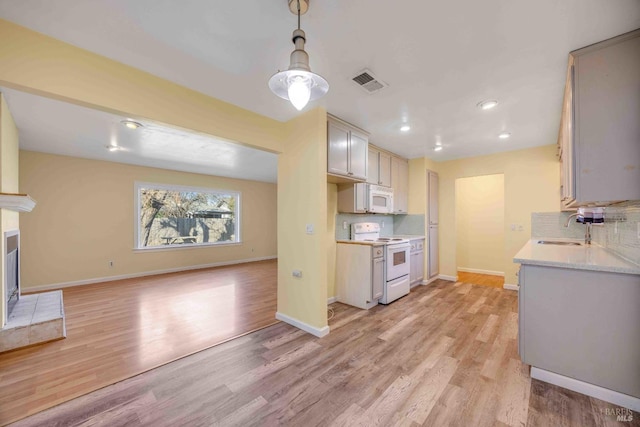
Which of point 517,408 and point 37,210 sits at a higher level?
point 37,210

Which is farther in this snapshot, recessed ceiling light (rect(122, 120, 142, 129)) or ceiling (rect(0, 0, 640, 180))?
recessed ceiling light (rect(122, 120, 142, 129))

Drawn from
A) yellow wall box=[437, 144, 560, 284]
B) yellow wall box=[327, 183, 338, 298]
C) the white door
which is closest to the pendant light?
yellow wall box=[327, 183, 338, 298]

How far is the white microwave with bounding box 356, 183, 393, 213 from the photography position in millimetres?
3926

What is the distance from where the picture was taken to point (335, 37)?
1719 mm

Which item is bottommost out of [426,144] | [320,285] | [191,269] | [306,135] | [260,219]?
[191,269]

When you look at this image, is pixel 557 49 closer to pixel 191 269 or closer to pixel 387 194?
pixel 387 194

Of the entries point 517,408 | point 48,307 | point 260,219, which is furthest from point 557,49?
point 260,219

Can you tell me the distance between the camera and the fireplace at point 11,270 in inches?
110

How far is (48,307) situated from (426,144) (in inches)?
226

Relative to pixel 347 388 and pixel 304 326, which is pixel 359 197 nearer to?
pixel 304 326

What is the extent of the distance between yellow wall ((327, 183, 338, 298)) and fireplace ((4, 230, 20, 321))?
12.0 ft

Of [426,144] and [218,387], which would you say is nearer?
[218,387]

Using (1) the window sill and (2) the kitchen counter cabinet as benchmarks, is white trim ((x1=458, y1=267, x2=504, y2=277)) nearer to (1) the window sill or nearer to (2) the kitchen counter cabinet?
(2) the kitchen counter cabinet

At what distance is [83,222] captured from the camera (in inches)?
198
